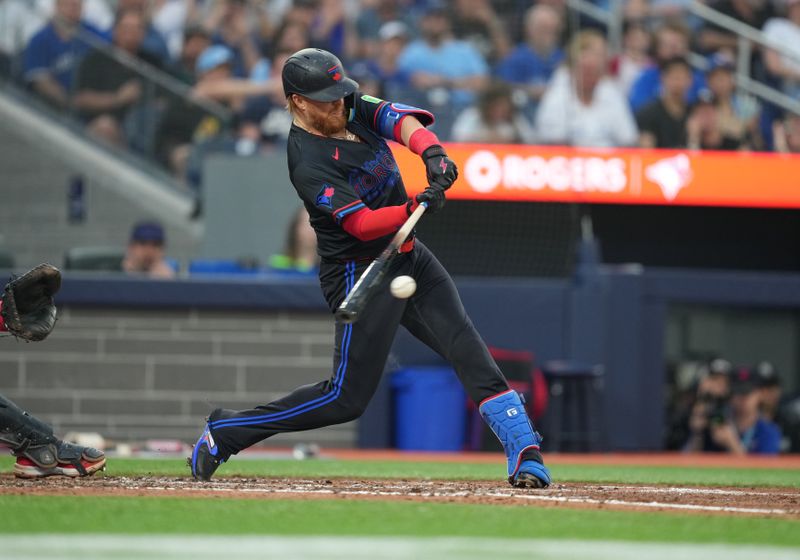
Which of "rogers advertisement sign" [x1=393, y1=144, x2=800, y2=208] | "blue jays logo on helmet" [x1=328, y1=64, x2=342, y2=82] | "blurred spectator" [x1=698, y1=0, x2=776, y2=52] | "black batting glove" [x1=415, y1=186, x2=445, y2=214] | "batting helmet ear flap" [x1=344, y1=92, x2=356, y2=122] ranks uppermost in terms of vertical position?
"blurred spectator" [x1=698, y1=0, x2=776, y2=52]

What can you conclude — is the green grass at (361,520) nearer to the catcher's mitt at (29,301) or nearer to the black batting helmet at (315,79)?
the catcher's mitt at (29,301)

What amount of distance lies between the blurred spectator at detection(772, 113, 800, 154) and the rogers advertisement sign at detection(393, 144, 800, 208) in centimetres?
30

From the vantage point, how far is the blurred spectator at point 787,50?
540 inches

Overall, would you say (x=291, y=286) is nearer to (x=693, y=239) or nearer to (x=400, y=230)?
(x=693, y=239)

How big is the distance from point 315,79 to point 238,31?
8382mm

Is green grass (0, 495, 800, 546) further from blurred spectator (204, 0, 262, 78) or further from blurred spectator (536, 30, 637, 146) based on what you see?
blurred spectator (204, 0, 262, 78)

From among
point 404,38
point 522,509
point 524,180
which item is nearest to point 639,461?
point 524,180

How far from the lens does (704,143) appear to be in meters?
12.7

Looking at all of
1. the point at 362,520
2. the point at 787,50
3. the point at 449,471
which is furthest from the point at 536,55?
the point at 362,520

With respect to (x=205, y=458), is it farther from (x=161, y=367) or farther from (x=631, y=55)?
(x=631, y=55)

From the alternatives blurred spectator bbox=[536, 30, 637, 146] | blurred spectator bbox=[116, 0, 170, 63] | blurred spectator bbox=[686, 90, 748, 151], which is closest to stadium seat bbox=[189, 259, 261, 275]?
blurred spectator bbox=[116, 0, 170, 63]

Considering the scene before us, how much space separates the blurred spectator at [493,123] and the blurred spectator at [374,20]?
1.43 metres

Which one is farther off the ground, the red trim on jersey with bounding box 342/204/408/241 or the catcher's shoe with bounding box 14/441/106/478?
the red trim on jersey with bounding box 342/204/408/241

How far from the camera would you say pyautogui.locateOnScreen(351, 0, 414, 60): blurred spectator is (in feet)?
43.8
